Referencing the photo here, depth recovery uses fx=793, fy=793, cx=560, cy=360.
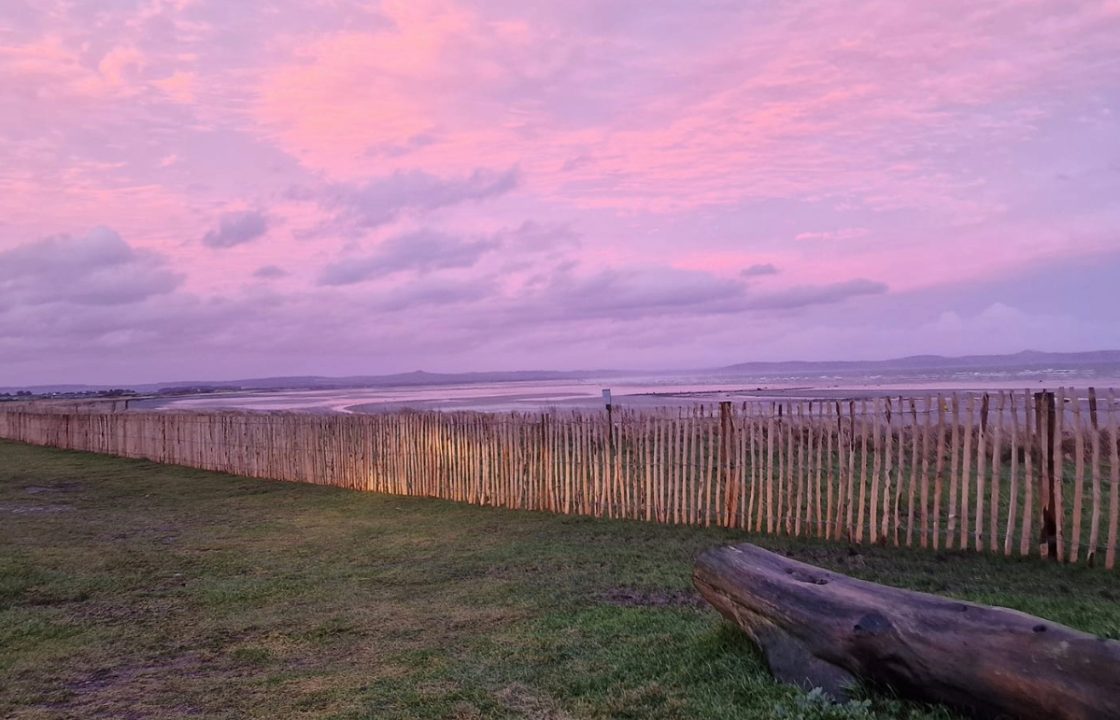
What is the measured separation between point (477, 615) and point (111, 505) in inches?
365

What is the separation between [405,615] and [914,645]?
3806mm

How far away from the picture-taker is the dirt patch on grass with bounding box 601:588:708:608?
602 cm

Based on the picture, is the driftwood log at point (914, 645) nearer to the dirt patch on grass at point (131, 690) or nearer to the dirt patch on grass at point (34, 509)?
the dirt patch on grass at point (131, 690)

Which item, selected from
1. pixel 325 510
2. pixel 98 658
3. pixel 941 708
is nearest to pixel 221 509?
pixel 325 510

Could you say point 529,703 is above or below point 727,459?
below

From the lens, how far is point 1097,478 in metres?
6.84

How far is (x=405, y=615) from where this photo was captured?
605 cm

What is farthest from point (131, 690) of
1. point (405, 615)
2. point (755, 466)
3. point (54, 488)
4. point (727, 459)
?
point (54, 488)

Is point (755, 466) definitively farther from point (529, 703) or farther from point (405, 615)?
point (529, 703)

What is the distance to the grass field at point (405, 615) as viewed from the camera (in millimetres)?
4262

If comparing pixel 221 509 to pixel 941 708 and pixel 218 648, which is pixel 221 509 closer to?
pixel 218 648

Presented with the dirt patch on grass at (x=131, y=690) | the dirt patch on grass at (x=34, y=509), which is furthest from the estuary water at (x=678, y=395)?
the dirt patch on grass at (x=131, y=690)

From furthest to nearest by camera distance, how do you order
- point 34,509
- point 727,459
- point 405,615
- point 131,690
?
point 34,509, point 727,459, point 405,615, point 131,690

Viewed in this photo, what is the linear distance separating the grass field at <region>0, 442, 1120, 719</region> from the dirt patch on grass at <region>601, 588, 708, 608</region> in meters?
0.03
